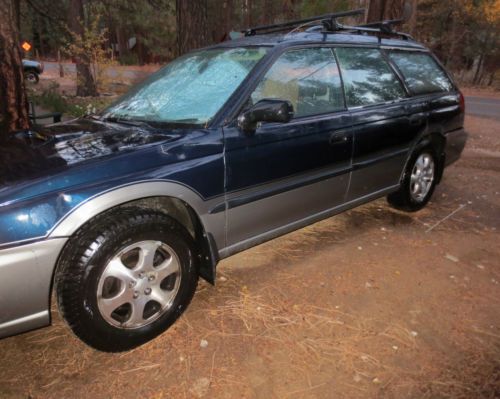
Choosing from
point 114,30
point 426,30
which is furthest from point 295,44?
point 114,30

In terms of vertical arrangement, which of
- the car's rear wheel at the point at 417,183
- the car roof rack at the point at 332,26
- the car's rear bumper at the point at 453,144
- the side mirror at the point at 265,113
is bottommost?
the car's rear wheel at the point at 417,183

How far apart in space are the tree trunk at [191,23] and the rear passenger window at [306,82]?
150 inches

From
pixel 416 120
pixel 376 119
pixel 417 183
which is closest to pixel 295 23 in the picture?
pixel 376 119

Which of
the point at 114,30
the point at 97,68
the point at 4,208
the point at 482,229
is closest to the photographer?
the point at 4,208

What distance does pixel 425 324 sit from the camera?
2.70 m

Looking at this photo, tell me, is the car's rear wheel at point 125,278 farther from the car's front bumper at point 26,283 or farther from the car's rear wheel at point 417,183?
the car's rear wheel at point 417,183

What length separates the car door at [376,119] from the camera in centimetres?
343

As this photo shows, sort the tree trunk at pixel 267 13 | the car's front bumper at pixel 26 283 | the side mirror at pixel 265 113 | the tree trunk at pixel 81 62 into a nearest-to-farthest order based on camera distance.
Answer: the car's front bumper at pixel 26 283, the side mirror at pixel 265 113, the tree trunk at pixel 81 62, the tree trunk at pixel 267 13

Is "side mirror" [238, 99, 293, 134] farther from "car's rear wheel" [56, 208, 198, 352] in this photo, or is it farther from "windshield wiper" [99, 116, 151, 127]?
"car's rear wheel" [56, 208, 198, 352]

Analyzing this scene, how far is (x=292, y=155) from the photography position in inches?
116

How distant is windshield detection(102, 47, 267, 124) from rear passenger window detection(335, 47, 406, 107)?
33.3 inches

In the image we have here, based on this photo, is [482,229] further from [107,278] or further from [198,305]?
[107,278]

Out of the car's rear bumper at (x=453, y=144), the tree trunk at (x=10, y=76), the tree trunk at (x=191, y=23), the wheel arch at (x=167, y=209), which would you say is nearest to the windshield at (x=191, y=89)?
the wheel arch at (x=167, y=209)

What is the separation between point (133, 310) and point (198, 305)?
2.02ft
